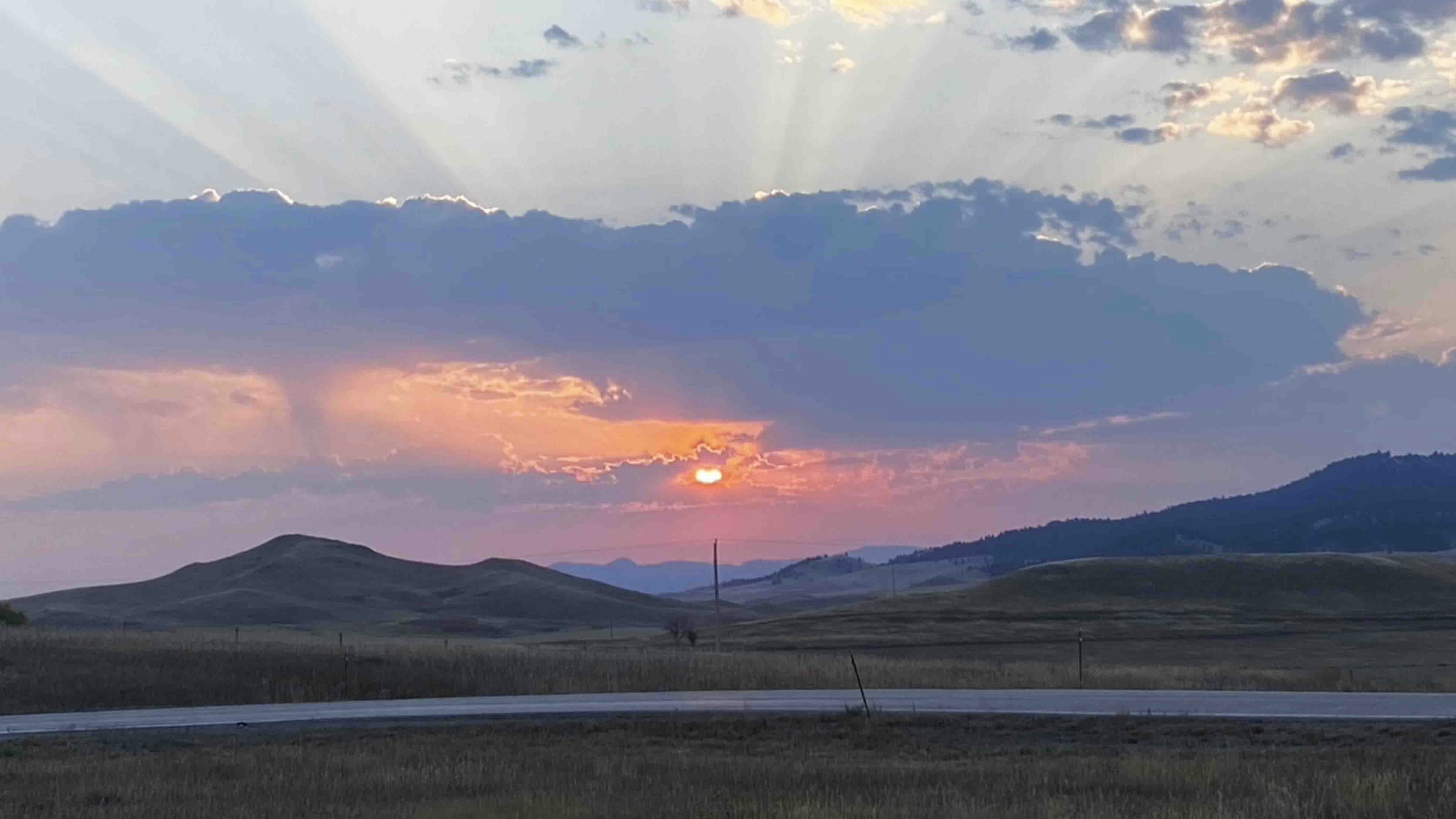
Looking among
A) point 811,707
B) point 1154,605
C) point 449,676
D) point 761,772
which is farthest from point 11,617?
point 1154,605

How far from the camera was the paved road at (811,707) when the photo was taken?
3184 centimetres

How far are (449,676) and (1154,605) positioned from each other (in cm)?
10699

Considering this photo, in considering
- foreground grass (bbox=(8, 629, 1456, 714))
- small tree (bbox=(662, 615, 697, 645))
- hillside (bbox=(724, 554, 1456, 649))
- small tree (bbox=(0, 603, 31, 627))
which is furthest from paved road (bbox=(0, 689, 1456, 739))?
small tree (bbox=(662, 615, 697, 645))

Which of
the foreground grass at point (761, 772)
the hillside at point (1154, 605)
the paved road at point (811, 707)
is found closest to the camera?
the foreground grass at point (761, 772)

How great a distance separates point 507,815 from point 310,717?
2014 centimetres

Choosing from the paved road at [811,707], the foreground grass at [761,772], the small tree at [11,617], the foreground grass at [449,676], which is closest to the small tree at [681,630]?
the small tree at [11,617]

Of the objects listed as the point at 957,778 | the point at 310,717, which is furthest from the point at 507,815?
the point at 310,717

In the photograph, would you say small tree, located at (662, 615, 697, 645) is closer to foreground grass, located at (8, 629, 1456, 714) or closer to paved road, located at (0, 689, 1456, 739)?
foreground grass, located at (8, 629, 1456, 714)

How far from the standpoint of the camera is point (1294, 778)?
19.0m

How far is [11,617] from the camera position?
3366 inches

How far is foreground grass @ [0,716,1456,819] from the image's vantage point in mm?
17359

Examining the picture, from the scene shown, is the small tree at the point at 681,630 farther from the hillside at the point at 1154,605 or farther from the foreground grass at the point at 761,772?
the foreground grass at the point at 761,772

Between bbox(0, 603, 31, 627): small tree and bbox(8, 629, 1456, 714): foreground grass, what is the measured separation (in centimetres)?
3361

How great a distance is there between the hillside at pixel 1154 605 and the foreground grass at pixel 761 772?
219ft
